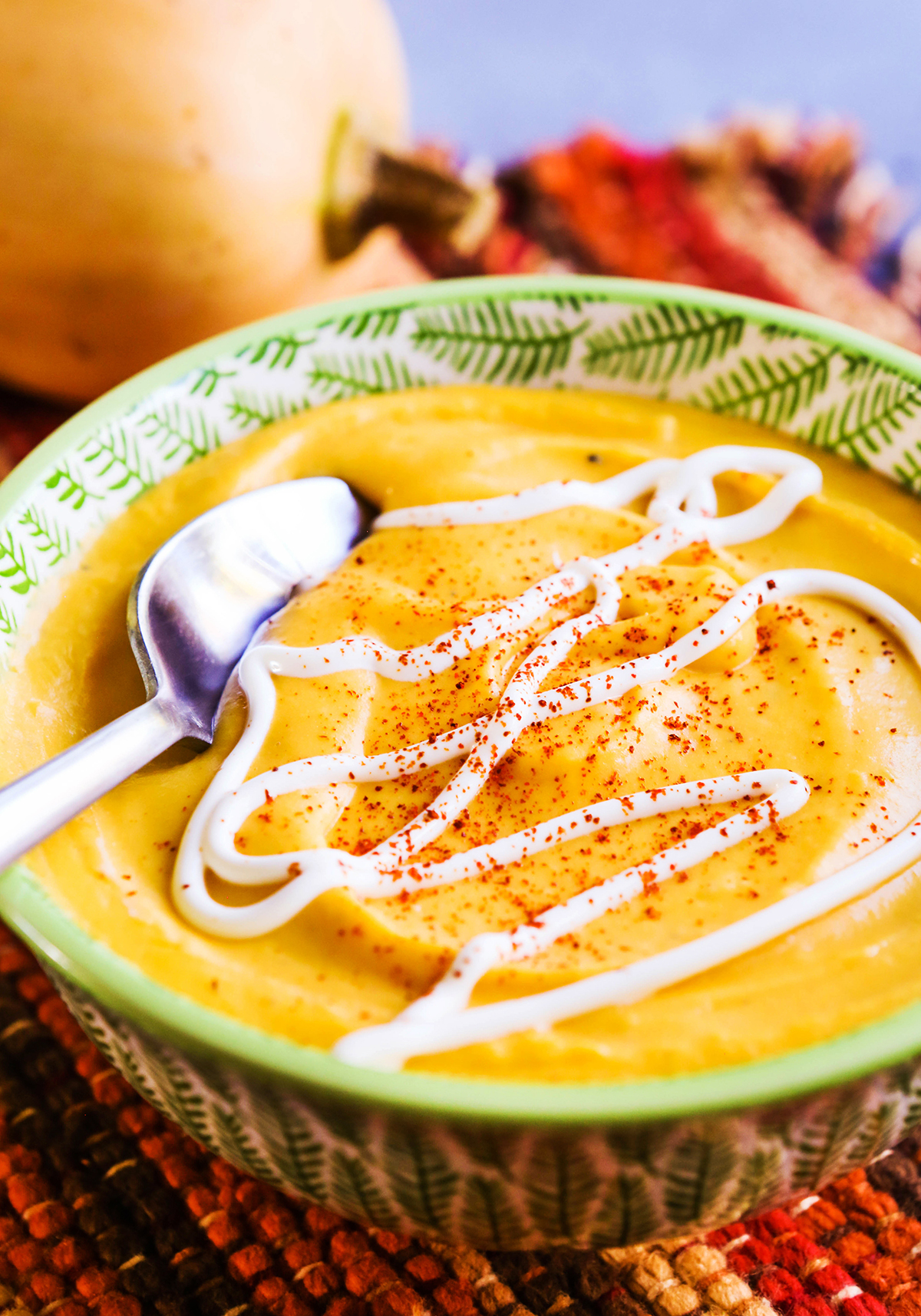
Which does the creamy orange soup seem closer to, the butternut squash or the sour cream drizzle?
the sour cream drizzle

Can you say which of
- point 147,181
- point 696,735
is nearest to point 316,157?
point 147,181

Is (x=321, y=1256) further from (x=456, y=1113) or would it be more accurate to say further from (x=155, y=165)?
(x=155, y=165)

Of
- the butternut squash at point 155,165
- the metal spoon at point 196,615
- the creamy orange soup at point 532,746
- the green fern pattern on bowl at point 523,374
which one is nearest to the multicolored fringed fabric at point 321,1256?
the creamy orange soup at point 532,746

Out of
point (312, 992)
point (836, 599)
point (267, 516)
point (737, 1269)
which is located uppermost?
point (836, 599)

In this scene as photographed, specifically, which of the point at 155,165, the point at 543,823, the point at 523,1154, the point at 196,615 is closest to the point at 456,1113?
the point at 523,1154

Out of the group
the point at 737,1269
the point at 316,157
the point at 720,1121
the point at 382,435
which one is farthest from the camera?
the point at 316,157

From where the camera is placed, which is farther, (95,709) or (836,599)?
(836,599)

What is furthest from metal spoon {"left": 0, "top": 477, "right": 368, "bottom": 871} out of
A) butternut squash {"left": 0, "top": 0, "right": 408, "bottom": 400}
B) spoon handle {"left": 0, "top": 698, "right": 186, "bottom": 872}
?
butternut squash {"left": 0, "top": 0, "right": 408, "bottom": 400}

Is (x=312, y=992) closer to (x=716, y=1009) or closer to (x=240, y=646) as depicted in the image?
(x=716, y=1009)
